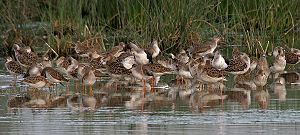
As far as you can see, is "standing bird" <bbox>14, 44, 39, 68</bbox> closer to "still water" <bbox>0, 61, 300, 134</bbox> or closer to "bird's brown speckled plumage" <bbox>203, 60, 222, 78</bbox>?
"still water" <bbox>0, 61, 300, 134</bbox>

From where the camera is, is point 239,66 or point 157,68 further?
point 157,68

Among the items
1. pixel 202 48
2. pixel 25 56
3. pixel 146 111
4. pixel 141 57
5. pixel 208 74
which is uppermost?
pixel 202 48

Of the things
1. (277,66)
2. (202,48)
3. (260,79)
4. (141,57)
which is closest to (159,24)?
(202,48)

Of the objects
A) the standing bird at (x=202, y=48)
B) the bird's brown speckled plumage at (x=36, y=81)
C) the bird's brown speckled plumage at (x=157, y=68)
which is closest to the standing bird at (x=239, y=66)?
the bird's brown speckled plumage at (x=157, y=68)

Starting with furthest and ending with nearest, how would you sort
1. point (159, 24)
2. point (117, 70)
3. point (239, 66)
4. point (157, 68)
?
1. point (159, 24)
2. point (157, 68)
3. point (117, 70)
4. point (239, 66)

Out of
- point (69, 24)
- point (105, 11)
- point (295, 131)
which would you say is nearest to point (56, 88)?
point (295, 131)

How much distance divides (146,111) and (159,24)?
9.24 m

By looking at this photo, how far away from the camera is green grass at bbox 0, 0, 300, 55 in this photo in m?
19.6

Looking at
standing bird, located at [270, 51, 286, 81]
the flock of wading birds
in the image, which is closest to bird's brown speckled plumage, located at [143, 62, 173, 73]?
the flock of wading birds

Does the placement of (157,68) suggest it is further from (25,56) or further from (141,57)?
(25,56)

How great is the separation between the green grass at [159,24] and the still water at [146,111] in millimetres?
5786

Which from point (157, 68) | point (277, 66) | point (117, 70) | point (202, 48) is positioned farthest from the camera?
point (202, 48)

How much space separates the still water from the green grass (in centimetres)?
579

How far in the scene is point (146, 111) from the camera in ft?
34.7
